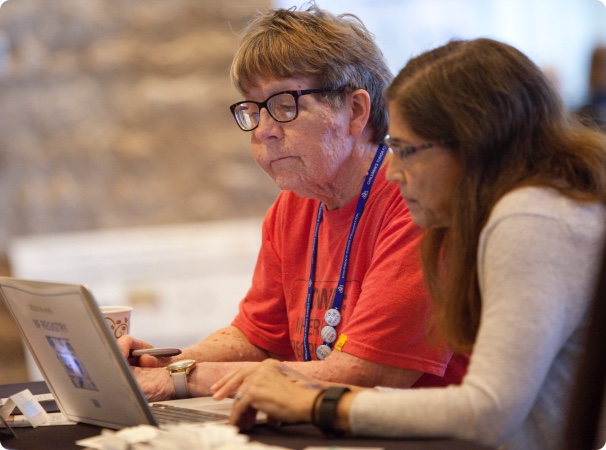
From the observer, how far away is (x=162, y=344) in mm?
3473

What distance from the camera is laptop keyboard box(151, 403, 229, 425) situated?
57.1 inches

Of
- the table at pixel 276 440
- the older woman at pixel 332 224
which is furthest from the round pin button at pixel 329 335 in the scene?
the table at pixel 276 440

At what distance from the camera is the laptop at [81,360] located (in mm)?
1342

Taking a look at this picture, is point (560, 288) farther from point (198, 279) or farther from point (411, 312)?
point (198, 279)

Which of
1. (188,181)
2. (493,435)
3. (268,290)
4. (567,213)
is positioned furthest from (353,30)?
(188,181)

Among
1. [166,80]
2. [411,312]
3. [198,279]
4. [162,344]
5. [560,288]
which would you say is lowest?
[162,344]

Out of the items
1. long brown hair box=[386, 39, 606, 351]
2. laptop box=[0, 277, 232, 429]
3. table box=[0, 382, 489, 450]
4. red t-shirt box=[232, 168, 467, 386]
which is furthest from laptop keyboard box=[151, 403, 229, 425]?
long brown hair box=[386, 39, 606, 351]

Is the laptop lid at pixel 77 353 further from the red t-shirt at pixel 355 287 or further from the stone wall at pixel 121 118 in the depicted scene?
the stone wall at pixel 121 118

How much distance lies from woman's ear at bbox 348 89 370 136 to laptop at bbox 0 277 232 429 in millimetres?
700

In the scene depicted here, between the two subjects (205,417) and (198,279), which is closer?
(205,417)

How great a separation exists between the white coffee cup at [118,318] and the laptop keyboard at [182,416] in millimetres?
269

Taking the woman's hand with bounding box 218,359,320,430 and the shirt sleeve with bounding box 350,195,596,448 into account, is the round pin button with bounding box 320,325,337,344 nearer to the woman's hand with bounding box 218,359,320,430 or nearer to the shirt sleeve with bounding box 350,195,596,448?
the woman's hand with bounding box 218,359,320,430

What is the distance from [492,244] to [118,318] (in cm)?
89

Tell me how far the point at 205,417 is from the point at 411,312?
466 mm
